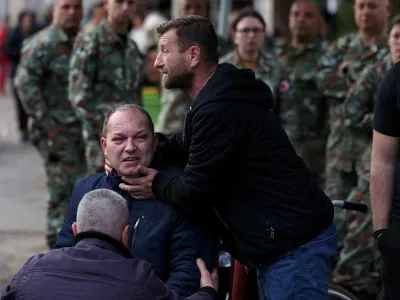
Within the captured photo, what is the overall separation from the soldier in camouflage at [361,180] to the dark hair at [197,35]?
9.34ft

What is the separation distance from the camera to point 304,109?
8.52 meters

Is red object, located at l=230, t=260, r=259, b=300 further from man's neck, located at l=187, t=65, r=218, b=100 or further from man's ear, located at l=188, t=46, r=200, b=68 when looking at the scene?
man's ear, located at l=188, t=46, r=200, b=68

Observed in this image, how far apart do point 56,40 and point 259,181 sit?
4504 mm

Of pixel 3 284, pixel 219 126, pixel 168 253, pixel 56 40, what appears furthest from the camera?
pixel 56 40

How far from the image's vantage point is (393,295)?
14.9 ft

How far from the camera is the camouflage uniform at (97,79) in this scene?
7609 mm

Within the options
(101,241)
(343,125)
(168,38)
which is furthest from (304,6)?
(101,241)

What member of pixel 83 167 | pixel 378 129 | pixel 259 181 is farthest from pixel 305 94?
pixel 259 181

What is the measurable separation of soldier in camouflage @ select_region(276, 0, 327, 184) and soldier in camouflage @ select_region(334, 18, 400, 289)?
1.25 meters

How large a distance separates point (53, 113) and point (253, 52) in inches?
64.0

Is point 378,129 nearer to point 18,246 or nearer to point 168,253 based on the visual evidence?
point 168,253

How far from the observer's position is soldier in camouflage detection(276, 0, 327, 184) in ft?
28.0

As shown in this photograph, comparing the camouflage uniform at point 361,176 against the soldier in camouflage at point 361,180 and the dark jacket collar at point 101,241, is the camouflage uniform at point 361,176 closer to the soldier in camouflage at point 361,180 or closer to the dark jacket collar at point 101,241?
the soldier in camouflage at point 361,180

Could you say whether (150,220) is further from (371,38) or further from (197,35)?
(371,38)
